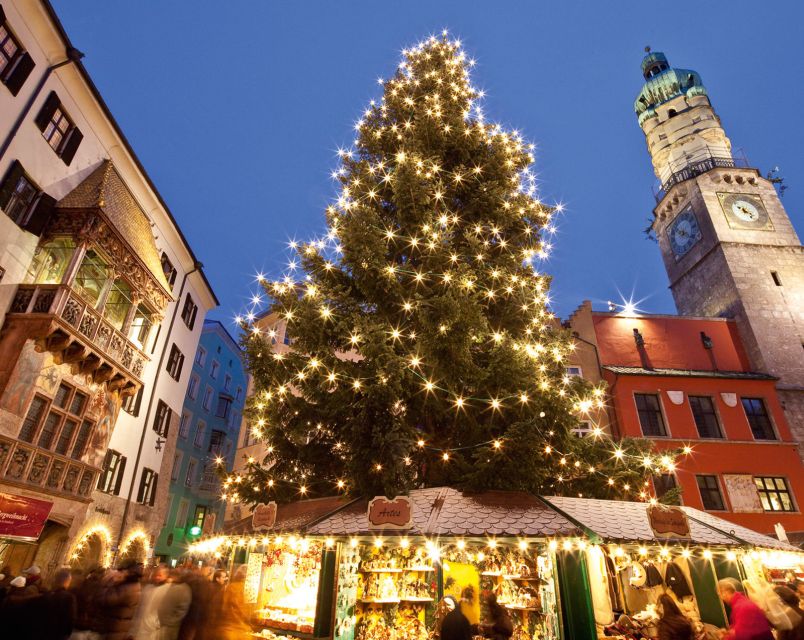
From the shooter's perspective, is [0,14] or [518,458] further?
[0,14]

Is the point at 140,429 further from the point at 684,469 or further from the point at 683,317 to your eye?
the point at 683,317

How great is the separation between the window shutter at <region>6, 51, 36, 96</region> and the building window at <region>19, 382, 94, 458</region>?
912 cm

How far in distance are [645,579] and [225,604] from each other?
11.6 meters

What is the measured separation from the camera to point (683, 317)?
26.0 metres

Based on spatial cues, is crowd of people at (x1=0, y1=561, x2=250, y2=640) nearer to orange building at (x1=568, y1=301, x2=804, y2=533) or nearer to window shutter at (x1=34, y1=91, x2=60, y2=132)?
window shutter at (x1=34, y1=91, x2=60, y2=132)

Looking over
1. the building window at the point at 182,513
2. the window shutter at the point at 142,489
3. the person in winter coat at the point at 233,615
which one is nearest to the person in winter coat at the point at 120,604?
the person in winter coat at the point at 233,615

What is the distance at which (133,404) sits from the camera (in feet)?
64.9

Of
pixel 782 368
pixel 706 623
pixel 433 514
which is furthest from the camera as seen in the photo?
pixel 782 368

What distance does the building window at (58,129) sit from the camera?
1440 centimetres

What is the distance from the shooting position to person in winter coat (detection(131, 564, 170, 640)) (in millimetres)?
6129

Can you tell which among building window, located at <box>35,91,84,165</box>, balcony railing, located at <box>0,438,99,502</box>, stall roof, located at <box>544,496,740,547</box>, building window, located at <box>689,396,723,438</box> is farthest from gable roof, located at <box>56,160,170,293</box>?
building window, located at <box>689,396,723,438</box>

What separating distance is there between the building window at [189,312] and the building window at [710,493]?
26581 mm

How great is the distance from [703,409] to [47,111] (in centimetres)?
2982

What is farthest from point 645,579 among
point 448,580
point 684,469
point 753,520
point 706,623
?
point 753,520
